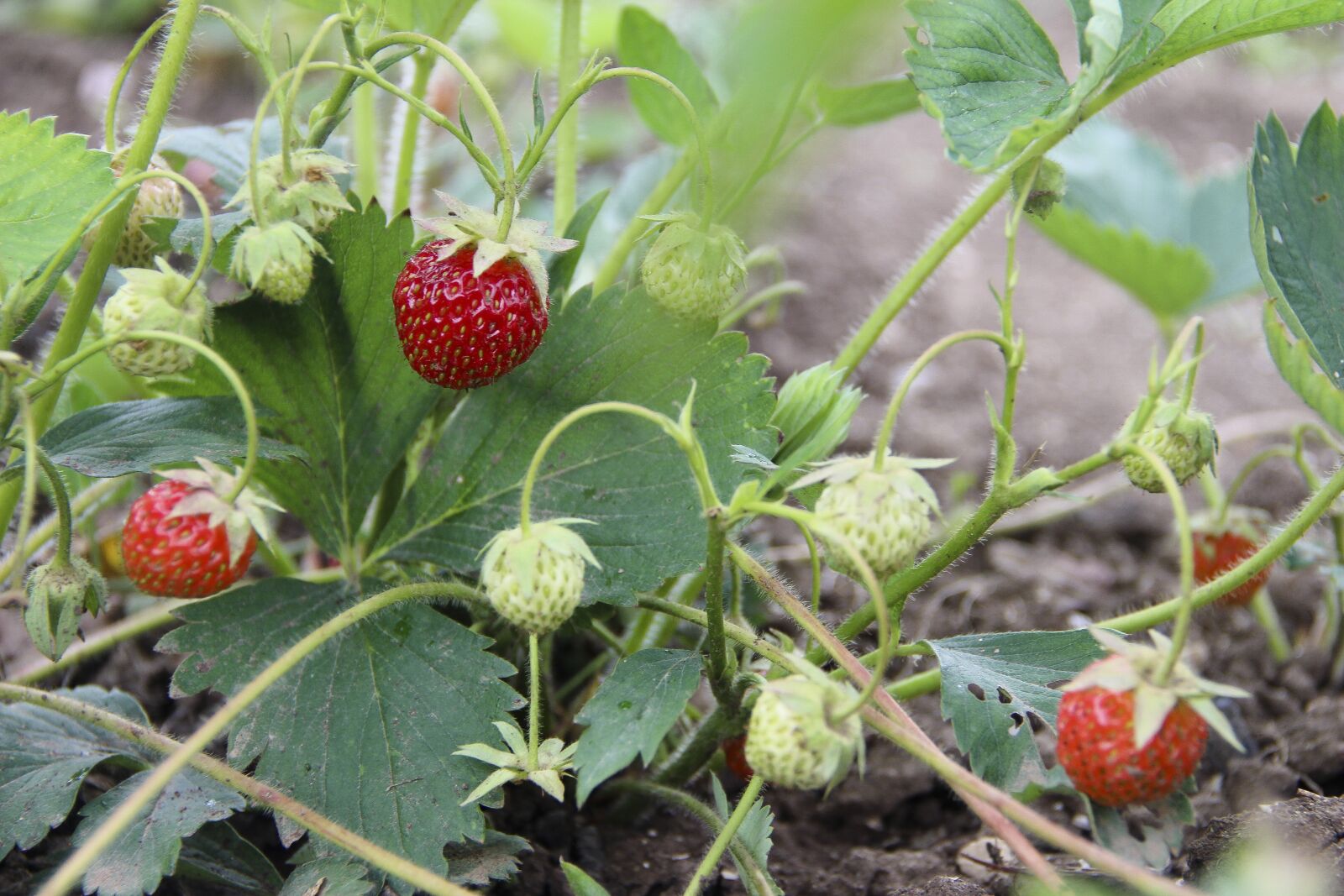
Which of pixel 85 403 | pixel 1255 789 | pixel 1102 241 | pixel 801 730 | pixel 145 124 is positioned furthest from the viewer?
pixel 1102 241

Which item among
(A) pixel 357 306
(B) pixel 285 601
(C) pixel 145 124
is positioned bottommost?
(B) pixel 285 601

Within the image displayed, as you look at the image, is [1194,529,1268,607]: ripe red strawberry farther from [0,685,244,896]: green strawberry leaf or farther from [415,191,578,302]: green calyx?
[0,685,244,896]: green strawberry leaf

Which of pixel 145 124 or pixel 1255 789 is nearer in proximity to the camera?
pixel 145 124

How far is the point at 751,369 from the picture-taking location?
3.69 feet

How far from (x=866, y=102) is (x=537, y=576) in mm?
796

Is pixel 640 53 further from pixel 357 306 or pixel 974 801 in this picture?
pixel 974 801

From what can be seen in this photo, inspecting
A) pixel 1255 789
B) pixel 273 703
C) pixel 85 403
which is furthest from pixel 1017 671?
pixel 85 403

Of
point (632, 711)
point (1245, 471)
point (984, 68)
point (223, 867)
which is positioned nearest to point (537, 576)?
point (632, 711)

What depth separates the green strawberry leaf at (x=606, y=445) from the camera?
3.62 feet

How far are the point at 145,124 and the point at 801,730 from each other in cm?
78

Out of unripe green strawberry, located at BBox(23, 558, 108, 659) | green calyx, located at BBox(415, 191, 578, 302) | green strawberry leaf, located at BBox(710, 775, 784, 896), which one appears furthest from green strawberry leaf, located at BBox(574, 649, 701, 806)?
unripe green strawberry, located at BBox(23, 558, 108, 659)

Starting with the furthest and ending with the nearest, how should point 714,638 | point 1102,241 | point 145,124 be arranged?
point 1102,241 < point 145,124 < point 714,638

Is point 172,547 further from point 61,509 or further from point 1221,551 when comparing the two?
point 1221,551

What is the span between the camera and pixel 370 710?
3.46 feet
